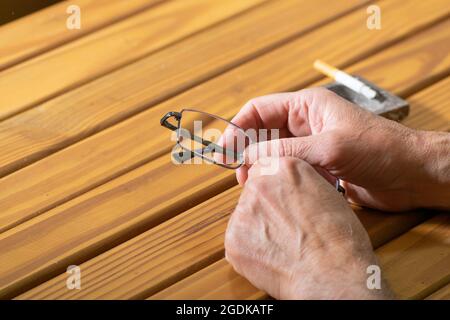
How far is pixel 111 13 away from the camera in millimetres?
1895

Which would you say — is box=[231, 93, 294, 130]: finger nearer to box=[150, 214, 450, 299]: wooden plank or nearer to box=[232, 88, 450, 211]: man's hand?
box=[232, 88, 450, 211]: man's hand

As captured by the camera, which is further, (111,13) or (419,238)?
(111,13)

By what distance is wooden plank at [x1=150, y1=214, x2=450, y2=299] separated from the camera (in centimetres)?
123

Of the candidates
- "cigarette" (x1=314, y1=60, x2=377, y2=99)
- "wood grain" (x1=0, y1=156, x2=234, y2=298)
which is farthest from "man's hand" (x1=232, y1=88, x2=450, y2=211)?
"cigarette" (x1=314, y1=60, x2=377, y2=99)

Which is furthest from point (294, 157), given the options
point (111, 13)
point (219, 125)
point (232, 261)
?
point (111, 13)

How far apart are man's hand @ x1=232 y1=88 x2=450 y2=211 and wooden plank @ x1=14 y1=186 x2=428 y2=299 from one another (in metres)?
0.04

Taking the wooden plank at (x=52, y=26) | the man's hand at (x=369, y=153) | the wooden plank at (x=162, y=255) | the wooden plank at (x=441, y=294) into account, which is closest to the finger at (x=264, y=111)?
the man's hand at (x=369, y=153)

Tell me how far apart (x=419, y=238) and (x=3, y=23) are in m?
1.05

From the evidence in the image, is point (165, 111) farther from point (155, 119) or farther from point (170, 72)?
point (170, 72)

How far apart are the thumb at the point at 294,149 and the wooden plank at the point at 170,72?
0.37 m

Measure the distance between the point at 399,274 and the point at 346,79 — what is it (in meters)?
0.49

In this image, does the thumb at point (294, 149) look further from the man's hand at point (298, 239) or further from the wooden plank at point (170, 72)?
the wooden plank at point (170, 72)

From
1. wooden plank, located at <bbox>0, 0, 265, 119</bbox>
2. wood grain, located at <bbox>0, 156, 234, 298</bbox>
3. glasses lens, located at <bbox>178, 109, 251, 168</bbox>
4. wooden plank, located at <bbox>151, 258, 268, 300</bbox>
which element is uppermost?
wooden plank, located at <bbox>0, 0, 265, 119</bbox>
